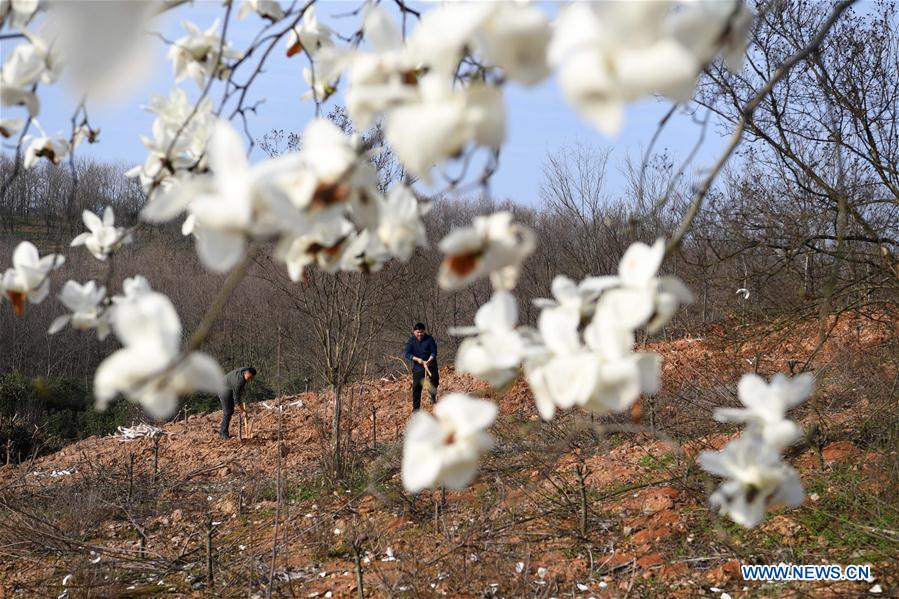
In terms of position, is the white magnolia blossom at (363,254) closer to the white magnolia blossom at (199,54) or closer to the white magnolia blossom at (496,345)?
the white magnolia blossom at (496,345)

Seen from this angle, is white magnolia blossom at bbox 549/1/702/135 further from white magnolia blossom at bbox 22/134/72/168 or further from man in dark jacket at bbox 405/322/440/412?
man in dark jacket at bbox 405/322/440/412

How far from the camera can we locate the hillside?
4.45m

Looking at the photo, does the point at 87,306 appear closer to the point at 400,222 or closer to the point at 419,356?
the point at 400,222

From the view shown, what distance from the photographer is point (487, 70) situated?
1.01 metres

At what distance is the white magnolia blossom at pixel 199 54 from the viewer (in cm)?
152

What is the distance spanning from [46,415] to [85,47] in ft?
57.7

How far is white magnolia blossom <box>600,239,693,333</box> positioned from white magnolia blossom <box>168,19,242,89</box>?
3.14ft

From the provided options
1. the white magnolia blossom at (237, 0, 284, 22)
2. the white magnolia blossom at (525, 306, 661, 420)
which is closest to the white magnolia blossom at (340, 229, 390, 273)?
the white magnolia blossom at (525, 306, 661, 420)

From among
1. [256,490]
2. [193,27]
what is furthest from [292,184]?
[256,490]

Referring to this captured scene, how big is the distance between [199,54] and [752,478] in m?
1.26

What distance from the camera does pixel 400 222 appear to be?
112 cm

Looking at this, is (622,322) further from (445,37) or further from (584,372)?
(445,37)

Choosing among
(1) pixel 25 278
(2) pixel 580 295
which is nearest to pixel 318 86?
(1) pixel 25 278

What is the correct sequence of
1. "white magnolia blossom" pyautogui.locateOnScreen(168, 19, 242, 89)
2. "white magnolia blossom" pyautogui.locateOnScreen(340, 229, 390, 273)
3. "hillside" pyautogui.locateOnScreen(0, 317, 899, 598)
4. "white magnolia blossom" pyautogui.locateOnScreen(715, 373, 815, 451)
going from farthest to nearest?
"hillside" pyautogui.locateOnScreen(0, 317, 899, 598)
"white magnolia blossom" pyautogui.locateOnScreen(168, 19, 242, 89)
"white magnolia blossom" pyautogui.locateOnScreen(340, 229, 390, 273)
"white magnolia blossom" pyautogui.locateOnScreen(715, 373, 815, 451)
